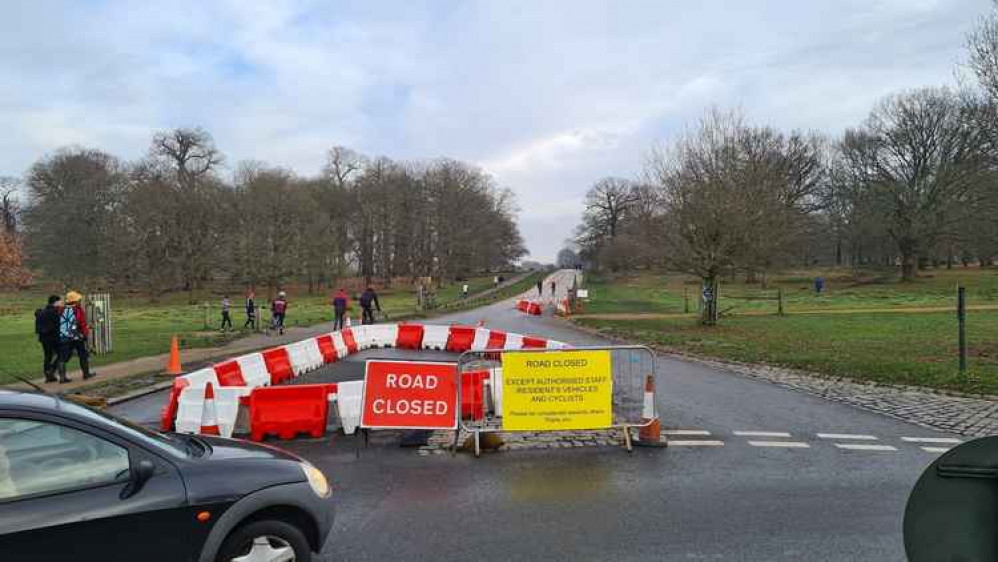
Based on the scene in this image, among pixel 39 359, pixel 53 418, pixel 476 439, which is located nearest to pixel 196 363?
pixel 39 359

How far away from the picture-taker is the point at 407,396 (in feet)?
26.0

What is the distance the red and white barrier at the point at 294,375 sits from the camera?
796 centimetres

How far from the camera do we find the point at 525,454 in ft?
24.2

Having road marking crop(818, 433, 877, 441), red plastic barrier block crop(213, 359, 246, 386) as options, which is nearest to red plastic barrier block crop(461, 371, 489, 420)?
road marking crop(818, 433, 877, 441)

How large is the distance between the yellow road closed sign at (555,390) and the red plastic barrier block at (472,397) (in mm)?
1053

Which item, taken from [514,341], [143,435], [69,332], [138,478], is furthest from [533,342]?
Answer: [138,478]

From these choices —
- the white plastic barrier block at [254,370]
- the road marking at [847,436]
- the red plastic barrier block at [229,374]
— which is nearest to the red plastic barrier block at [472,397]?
the road marking at [847,436]

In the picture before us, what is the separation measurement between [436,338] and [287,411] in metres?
11.7

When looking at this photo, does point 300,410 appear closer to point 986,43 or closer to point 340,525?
point 340,525

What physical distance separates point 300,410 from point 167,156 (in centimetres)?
7139

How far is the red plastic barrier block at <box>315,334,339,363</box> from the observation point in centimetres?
1590

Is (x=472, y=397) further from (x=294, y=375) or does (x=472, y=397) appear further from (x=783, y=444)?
(x=294, y=375)

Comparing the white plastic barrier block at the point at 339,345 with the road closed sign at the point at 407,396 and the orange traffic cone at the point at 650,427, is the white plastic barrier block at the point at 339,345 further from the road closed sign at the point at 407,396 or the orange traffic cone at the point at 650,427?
the orange traffic cone at the point at 650,427

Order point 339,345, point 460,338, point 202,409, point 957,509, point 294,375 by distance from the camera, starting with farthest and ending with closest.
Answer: point 460,338, point 339,345, point 294,375, point 202,409, point 957,509
